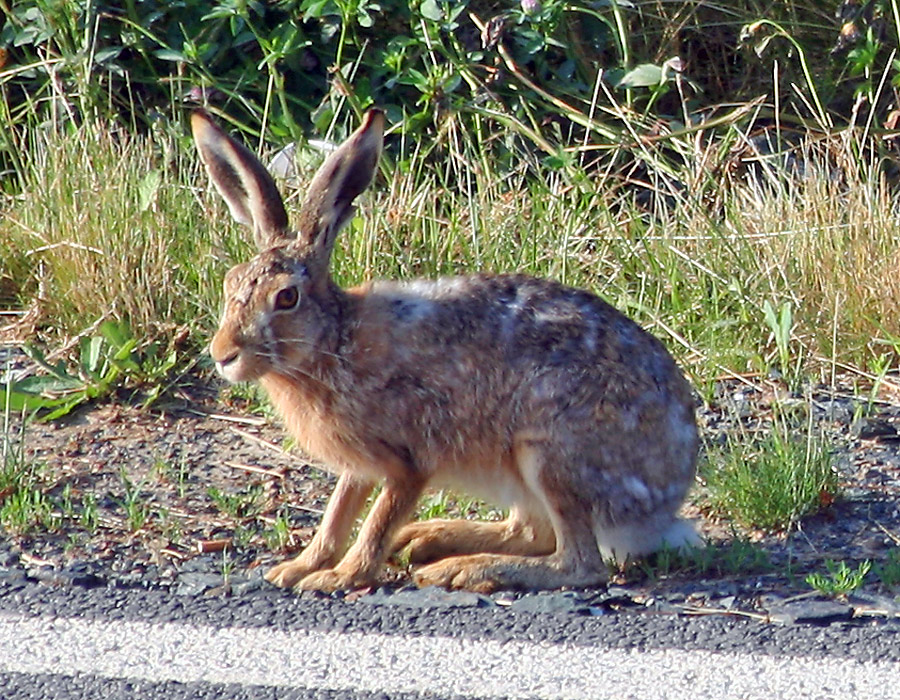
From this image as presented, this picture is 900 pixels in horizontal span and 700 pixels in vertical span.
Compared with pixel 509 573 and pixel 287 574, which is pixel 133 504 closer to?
pixel 287 574

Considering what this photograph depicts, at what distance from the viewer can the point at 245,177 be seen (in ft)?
13.0

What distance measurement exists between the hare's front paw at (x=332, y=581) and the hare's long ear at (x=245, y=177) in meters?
0.81

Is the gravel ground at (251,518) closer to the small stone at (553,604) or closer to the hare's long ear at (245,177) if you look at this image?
the small stone at (553,604)

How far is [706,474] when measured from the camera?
425 centimetres

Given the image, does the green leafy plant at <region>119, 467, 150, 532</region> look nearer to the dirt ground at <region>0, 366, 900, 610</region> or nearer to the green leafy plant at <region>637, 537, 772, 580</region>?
the dirt ground at <region>0, 366, 900, 610</region>

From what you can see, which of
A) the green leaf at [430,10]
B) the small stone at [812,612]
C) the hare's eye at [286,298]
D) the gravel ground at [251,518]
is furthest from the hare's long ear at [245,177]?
the green leaf at [430,10]

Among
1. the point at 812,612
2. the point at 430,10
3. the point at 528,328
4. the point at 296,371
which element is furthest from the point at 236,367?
the point at 430,10

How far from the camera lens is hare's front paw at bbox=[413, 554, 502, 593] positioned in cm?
370

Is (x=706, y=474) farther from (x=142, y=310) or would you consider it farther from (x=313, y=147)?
(x=313, y=147)

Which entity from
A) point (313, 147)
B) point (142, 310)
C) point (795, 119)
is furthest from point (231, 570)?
point (795, 119)

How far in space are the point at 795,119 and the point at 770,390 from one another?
2.09 meters

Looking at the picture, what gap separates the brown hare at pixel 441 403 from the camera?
12.3 ft

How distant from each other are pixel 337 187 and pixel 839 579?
1.49 meters

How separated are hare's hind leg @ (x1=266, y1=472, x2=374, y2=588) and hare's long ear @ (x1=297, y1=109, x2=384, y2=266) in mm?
547
